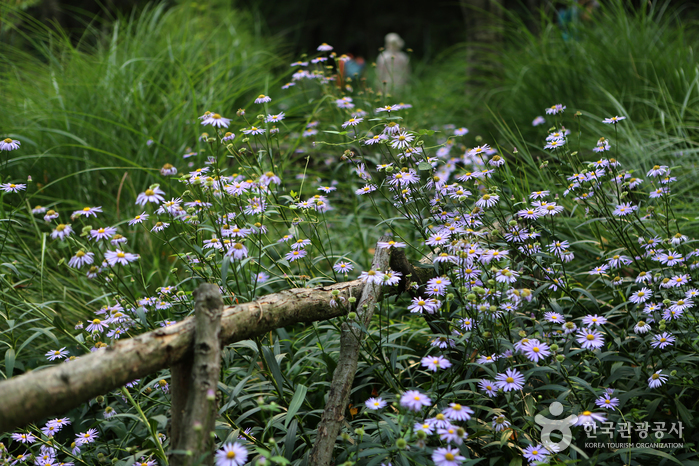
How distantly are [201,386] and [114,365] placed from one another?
0.18 m

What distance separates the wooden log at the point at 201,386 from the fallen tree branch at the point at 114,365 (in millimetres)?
43

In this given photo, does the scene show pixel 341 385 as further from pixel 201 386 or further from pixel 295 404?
pixel 201 386

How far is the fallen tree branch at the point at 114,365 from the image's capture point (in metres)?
0.86

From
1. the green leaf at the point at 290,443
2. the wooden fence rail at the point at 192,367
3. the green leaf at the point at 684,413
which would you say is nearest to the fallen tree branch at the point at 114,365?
the wooden fence rail at the point at 192,367

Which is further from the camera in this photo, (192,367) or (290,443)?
(290,443)

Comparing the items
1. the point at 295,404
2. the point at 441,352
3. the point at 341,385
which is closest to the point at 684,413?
the point at 441,352

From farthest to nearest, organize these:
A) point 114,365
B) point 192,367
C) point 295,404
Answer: point 295,404
point 192,367
point 114,365

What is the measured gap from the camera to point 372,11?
11195 millimetres

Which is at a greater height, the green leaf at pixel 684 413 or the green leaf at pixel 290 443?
the green leaf at pixel 684 413

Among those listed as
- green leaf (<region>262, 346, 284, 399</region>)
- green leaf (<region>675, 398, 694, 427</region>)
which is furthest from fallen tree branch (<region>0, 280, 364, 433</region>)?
green leaf (<region>675, 398, 694, 427</region>)

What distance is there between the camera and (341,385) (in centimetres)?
138

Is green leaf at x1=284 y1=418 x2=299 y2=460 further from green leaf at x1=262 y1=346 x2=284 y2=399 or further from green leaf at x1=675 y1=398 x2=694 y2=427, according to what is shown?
green leaf at x1=675 y1=398 x2=694 y2=427

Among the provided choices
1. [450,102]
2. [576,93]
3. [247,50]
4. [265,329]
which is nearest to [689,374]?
[265,329]

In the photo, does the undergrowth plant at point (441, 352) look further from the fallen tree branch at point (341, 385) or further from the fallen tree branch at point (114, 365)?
the fallen tree branch at point (114, 365)
